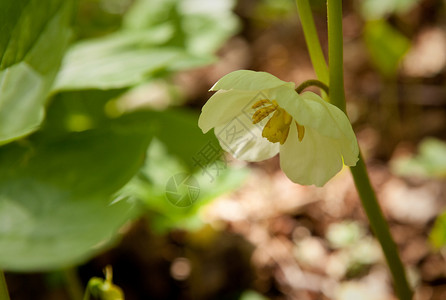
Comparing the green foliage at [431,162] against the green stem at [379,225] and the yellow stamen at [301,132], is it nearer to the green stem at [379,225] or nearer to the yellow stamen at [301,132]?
the green stem at [379,225]

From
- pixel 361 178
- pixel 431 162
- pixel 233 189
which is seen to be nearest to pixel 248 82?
pixel 361 178

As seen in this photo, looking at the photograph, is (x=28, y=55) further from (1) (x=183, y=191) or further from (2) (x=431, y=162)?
(2) (x=431, y=162)

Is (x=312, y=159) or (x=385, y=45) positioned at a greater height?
(x=312, y=159)

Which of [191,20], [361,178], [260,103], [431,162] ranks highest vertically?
[260,103]

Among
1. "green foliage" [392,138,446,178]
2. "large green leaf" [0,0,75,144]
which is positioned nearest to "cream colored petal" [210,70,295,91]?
"large green leaf" [0,0,75,144]

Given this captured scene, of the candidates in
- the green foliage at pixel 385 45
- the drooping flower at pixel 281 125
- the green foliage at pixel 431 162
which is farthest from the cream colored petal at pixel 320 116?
the green foliage at pixel 385 45

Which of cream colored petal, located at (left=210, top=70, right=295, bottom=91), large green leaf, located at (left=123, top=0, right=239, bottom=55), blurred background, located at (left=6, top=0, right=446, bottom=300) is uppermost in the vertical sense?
cream colored petal, located at (left=210, top=70, right=295, bottom=91)

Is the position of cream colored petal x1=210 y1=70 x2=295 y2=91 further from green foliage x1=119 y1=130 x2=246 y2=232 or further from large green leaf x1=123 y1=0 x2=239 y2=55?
large green leaf x1=123 y1=0 x2=239 y2=55

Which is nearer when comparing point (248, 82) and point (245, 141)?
point (248, 82)
